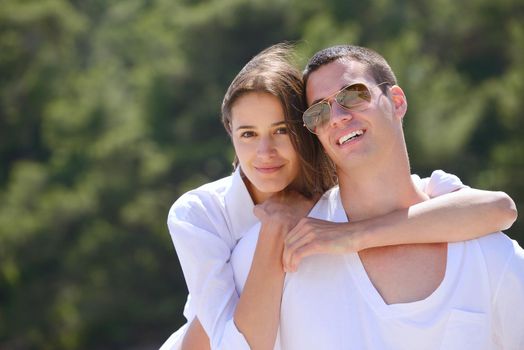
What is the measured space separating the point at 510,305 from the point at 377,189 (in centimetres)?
46

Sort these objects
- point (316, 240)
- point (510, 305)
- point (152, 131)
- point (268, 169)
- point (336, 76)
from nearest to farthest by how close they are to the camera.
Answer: point (510, 305) < point (316, 240) < point (336, 76) < point (268, 169) < point (152, 131)

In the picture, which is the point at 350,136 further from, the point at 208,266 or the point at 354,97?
the point at 208,266

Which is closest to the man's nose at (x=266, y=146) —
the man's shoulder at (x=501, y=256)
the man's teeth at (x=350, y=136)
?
the man's teeth at (x=350, y=136)

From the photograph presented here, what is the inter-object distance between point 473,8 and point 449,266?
13387 millimetres

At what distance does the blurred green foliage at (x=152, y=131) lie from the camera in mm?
12891

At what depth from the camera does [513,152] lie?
11.9m

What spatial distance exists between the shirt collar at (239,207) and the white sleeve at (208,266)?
0.12 feet

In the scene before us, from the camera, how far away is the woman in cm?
214

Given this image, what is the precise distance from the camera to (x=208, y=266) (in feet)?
7.63

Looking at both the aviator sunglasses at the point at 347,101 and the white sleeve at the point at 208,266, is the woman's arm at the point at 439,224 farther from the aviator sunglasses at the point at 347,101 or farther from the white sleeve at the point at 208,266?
the white sleeve at the point at 208,266

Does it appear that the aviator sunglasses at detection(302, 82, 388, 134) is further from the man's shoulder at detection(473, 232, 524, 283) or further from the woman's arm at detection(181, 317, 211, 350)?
the woman's arm at detection(181, 317, 211, 350)

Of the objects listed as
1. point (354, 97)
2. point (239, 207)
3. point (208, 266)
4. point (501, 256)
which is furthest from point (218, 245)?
point (501, 256)

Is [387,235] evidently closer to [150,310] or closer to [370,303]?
[370,303]

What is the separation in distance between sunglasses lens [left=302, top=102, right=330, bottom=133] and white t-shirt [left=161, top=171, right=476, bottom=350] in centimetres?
28
